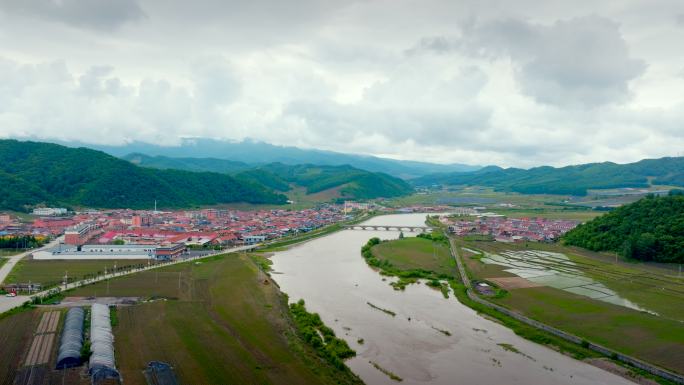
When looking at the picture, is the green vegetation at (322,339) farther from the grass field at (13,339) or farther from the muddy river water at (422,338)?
the grass field at (13,339)

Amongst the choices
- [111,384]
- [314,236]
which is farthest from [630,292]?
[314,236]

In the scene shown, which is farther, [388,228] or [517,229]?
[388,228]

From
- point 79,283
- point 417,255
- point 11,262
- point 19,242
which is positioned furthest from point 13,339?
point 417,255

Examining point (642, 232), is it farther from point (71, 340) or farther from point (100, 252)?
point (100, 252)

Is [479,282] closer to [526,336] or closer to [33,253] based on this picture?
[526,336]

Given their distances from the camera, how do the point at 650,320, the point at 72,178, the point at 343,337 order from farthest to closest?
1. the point at 72,178
2. the point at 650,320
3. the point at 343,337
